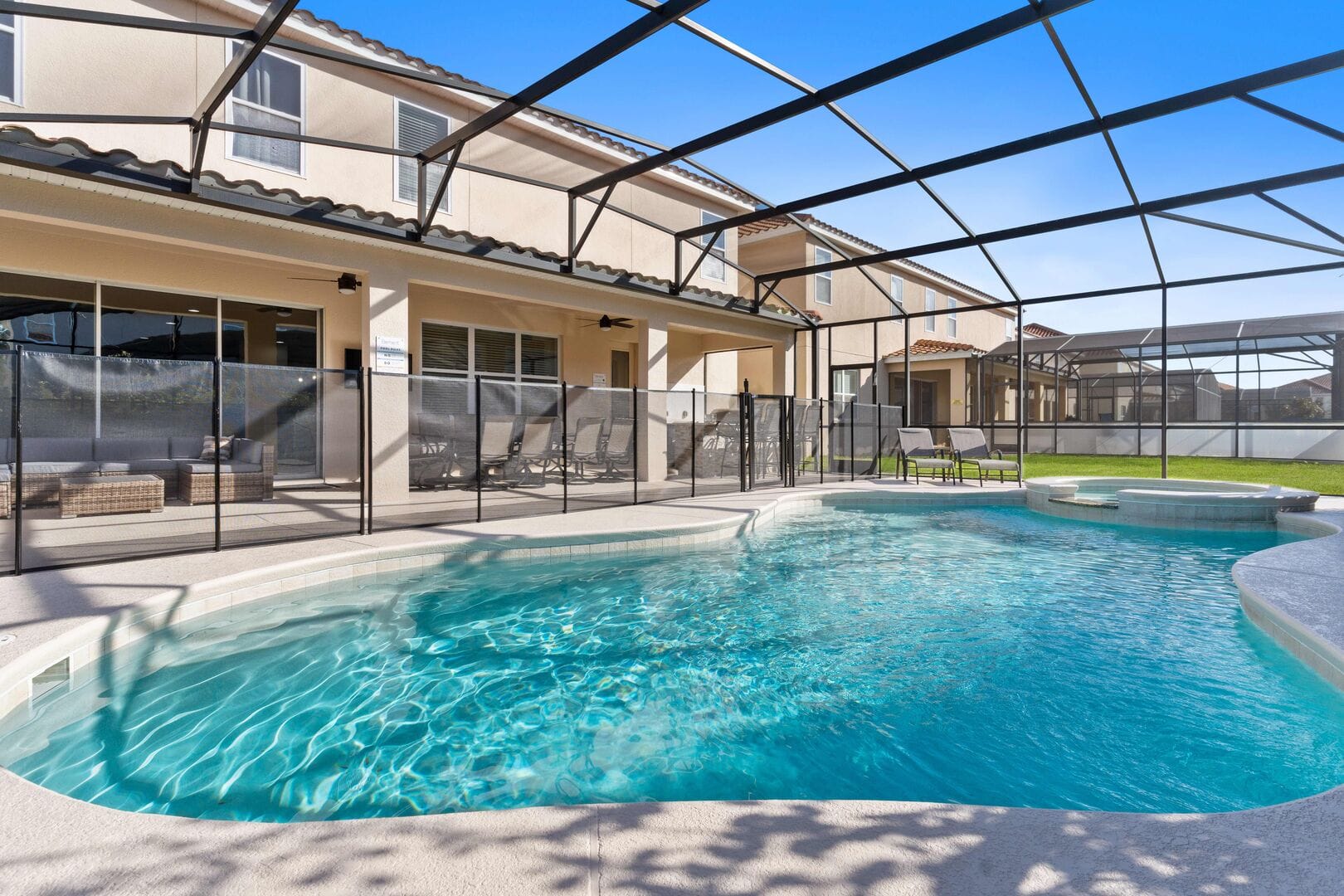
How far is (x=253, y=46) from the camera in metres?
4.77

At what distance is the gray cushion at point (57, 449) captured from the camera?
523cm

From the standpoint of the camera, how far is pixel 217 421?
5434 millimetres

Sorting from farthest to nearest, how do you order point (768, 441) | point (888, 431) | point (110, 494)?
point (888, 431), point (768, 441), point (110, 494)

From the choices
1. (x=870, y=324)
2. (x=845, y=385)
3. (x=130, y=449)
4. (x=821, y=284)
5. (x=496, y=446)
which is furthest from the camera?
(x=870, y=324)

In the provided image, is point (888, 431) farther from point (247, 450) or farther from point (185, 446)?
point (185, 446)

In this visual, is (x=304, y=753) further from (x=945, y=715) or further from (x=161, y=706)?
(x=945, y=715)

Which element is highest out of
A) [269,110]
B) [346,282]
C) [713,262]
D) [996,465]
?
[269,110]

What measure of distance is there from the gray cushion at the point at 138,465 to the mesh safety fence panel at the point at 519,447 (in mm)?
2847

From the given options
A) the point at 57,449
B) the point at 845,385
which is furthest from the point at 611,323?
the point at 845,385

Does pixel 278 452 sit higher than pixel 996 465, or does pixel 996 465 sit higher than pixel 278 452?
pixel 278 452

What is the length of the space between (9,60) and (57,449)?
419 centimetres

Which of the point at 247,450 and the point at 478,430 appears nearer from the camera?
the point at 247,450

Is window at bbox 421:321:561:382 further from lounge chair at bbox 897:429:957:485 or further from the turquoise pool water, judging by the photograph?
lounge chair at bbox 897:429:957:485

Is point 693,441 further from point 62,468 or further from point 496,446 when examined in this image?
point 62,468
